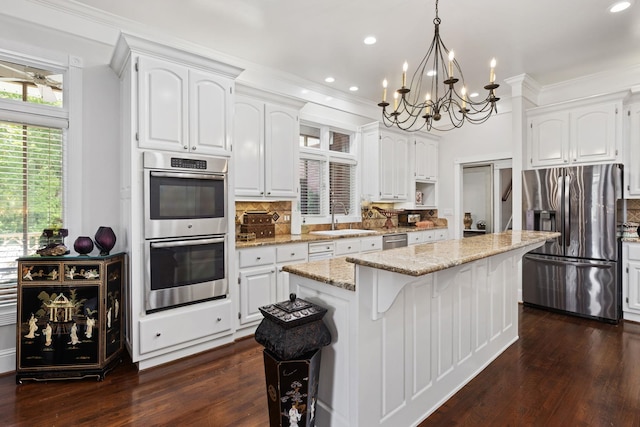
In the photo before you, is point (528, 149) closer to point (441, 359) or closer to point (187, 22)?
point (441, 359)

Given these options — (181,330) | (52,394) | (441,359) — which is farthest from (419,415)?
(52,394)

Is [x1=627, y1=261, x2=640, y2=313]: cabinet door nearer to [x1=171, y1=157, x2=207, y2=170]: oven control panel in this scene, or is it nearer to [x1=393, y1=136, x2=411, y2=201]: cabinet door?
[x1=393, y1=136, x2=411, y2=201]: cabinet door

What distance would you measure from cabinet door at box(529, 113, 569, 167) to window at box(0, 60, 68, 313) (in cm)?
537

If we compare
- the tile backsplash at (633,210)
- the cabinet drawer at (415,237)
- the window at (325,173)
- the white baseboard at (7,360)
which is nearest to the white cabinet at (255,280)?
the window at (325,173)

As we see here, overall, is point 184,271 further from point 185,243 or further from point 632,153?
point 632,153

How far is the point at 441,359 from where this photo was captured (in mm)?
2262

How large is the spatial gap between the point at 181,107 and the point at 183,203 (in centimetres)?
82

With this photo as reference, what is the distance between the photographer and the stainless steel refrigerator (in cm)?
386

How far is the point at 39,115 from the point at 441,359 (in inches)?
145

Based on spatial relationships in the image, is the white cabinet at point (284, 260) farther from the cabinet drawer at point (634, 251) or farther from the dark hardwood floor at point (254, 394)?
the cabinet drawer at point (634, 251)

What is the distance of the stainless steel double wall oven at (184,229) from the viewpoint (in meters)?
2.75

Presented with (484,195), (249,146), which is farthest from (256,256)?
(484,195)

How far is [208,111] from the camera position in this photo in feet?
9.98

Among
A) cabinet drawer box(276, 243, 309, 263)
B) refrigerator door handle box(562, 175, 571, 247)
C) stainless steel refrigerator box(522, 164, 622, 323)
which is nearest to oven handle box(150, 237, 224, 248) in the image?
cabinet drawer box(276, 243, 309, 263)
